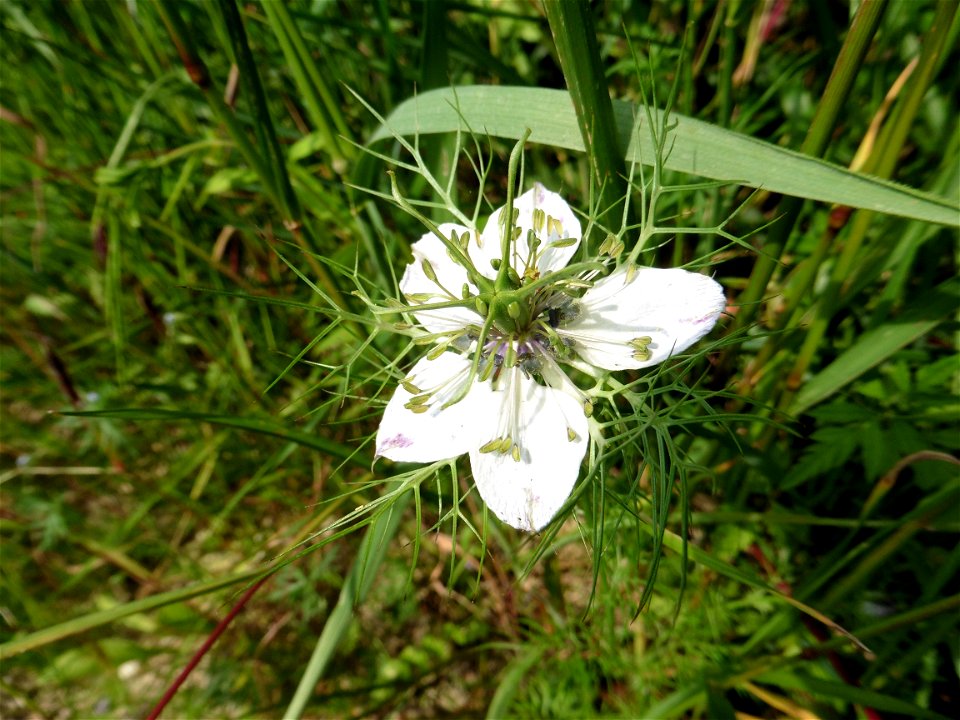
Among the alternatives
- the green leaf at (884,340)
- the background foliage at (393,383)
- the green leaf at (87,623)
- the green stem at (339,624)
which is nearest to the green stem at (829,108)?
the background foliage at (393,383)

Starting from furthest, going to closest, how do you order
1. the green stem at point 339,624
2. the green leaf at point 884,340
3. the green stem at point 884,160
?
the green leaf at point 884,340 < the green stem at point 339,624 < the green stem at point 884,160

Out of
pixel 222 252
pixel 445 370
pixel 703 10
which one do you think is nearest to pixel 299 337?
pixel 222 252

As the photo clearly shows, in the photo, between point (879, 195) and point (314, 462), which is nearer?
point (879, 195)

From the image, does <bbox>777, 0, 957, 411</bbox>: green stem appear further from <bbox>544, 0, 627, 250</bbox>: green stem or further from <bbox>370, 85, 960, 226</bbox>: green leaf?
<bbox>544, 0, 627, 250</bbox>: green stem

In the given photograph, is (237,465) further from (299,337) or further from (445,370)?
(445,370)

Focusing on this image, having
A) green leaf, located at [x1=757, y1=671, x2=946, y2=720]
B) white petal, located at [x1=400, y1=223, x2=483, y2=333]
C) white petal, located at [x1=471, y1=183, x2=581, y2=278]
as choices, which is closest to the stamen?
white petal, located at [x1=400, y1=223, x2=483, y2=333]

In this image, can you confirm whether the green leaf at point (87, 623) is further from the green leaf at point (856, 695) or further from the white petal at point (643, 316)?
the green leaf at point (856, 695)
